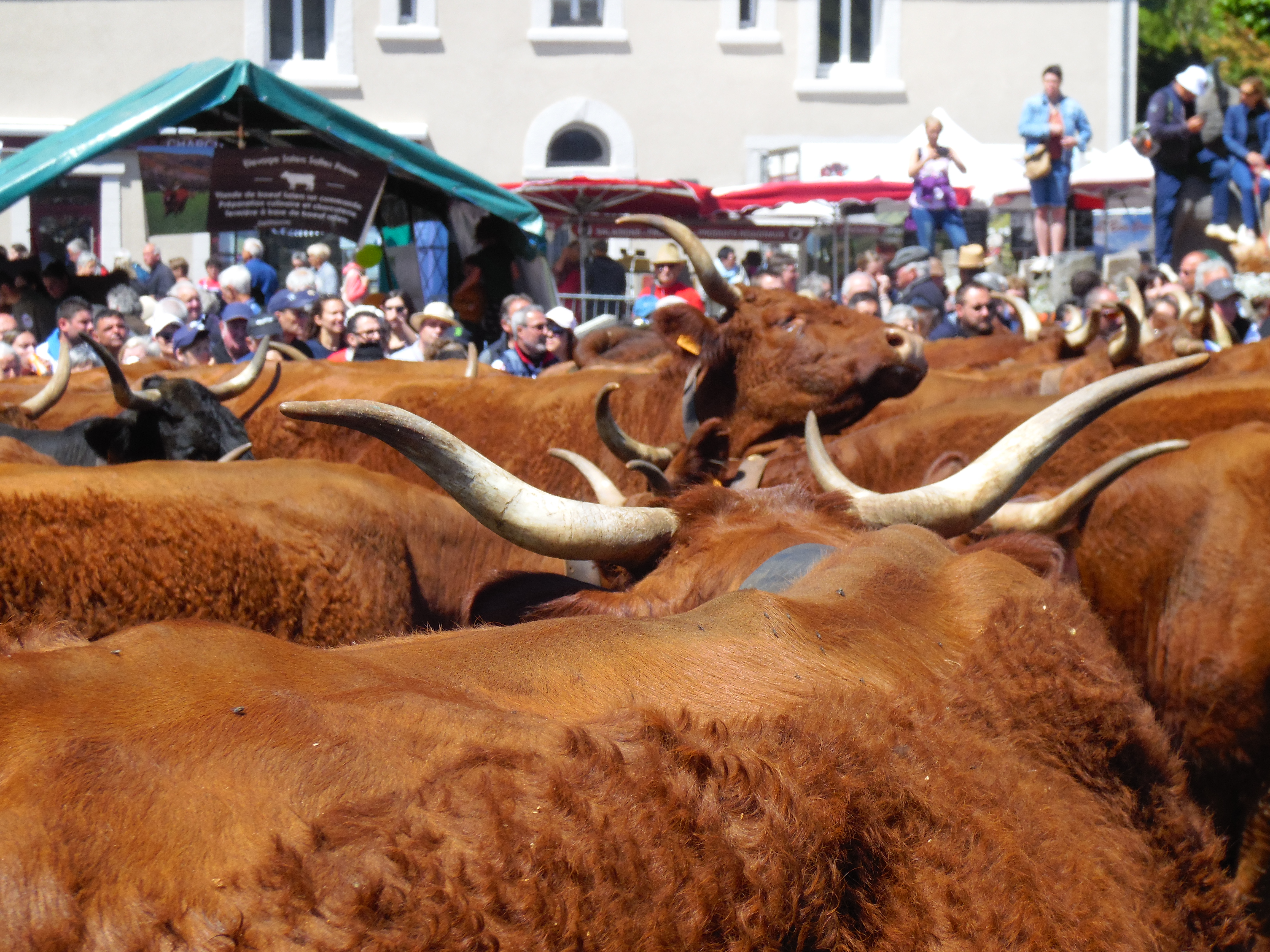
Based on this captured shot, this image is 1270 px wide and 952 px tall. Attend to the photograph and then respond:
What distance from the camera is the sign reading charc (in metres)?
11.2

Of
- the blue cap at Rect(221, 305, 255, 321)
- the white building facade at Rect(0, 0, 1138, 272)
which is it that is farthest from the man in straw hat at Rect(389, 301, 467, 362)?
the white building facade at Rect(0, 0, 1138, 272)

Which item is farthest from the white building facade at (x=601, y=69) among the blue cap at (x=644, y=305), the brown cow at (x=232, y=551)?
the brown cow at (x=232, y=551)

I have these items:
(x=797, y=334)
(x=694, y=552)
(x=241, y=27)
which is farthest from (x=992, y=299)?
(x=241, y=27)

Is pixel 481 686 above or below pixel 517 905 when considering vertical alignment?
above

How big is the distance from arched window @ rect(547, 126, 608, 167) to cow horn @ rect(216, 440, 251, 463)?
20796mm

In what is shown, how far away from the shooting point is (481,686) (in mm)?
1681

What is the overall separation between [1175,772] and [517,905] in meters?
1.57

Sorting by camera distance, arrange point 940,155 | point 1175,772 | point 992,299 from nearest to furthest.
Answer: point 1175,772
point 992,299
point 940,155

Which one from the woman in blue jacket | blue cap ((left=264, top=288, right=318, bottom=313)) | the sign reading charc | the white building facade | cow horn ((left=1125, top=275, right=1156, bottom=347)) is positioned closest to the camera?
cow horn ((left=1125, top=275, right=1156, bottom=347))

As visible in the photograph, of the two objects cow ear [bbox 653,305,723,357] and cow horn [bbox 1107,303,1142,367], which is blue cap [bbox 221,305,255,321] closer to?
cow ear [bbox 653,305,723,357]

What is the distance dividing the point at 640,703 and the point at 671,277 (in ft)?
33.4

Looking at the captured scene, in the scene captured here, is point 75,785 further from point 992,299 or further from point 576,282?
point 576,282

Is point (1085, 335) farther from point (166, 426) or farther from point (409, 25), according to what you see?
point (409, 25)

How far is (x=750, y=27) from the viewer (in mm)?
27203
